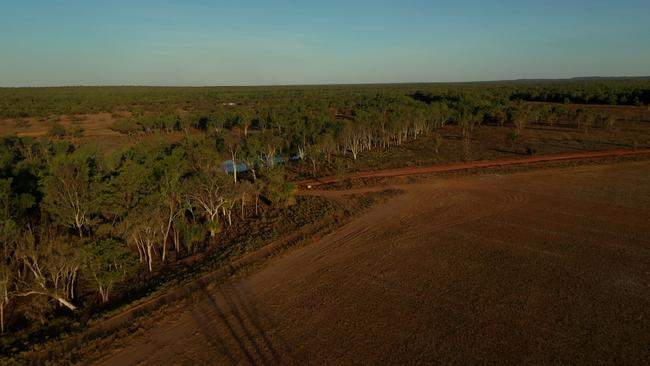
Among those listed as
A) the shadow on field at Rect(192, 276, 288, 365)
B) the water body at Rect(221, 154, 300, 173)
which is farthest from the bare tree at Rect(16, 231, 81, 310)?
the water body at Rect(221, 154, 300, 173)

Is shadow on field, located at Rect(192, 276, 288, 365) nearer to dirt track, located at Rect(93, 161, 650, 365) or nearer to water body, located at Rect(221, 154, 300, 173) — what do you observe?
dirt track, located at Rect(93, 161, 650, 365)

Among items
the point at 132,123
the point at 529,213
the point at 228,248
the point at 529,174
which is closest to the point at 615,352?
the point at 529,213

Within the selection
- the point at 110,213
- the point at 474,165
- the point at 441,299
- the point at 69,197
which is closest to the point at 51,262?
the point at 110,213

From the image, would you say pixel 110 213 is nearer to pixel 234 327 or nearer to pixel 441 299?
pixel 234 327

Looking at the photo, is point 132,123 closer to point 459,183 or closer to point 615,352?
point 459,183

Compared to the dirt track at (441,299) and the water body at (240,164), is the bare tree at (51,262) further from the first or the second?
the water body at (240,164)
